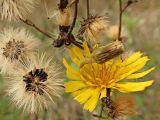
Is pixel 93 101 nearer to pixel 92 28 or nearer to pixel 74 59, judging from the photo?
pixel 74 59

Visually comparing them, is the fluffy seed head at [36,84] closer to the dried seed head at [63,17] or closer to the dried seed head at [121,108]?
the dried seed head at [63,17]

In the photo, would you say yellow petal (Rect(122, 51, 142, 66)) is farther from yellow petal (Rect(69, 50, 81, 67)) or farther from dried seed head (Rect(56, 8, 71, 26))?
dried seed head (Rect(56, 8, 71, 26))

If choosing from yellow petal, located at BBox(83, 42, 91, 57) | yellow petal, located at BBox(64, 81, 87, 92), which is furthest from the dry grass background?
yellow petal, located at BBox(64, 81, 87, 92)

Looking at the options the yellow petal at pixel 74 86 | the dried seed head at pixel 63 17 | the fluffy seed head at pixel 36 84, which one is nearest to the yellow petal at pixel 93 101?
the yellow petal at pixel 74 86

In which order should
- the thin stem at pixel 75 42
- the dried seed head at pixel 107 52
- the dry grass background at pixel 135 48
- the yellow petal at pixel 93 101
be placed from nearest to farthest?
the dried seed head at pixel 107 52 < the yellow petal at pixel 93 101 < the thin stem at pixel 75 42 < the dry grass background at pixel 135 48

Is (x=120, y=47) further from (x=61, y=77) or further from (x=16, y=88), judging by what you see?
(x=16, y=88)
